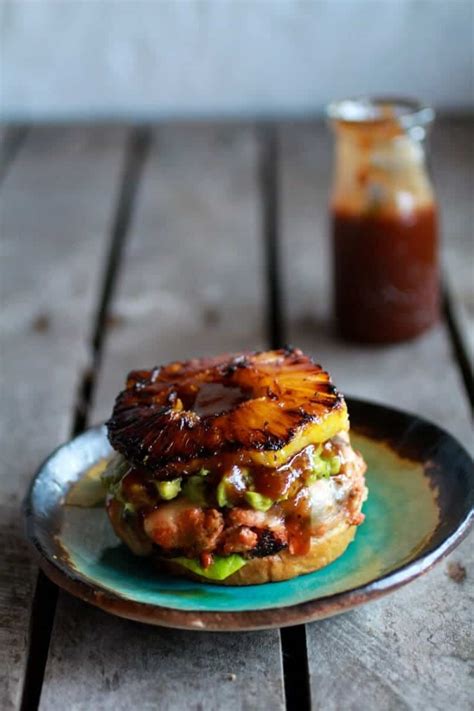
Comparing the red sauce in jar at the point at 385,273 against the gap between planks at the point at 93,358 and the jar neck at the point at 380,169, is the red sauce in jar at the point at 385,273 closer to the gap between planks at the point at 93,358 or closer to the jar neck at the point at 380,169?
the jar neck at the point at 380,169

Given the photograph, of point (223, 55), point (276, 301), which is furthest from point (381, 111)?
point (223, 55)

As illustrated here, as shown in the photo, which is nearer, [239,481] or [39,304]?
[239,481]

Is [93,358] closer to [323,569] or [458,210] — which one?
[323,569]

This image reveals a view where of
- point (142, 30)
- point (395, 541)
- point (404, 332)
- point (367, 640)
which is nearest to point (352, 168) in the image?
point (404, 332)

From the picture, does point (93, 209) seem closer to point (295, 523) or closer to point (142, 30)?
point (142, 30)

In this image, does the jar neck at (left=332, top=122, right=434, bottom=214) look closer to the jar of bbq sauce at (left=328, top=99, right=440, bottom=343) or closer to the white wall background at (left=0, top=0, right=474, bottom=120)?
the jar of bbq sauce at (left=328, top=99, right=440, bottom=343)

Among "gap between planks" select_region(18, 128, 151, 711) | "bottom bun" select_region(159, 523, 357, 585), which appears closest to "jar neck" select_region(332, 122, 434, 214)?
"gap between planks" select_region(18, 128, 151, 711)
